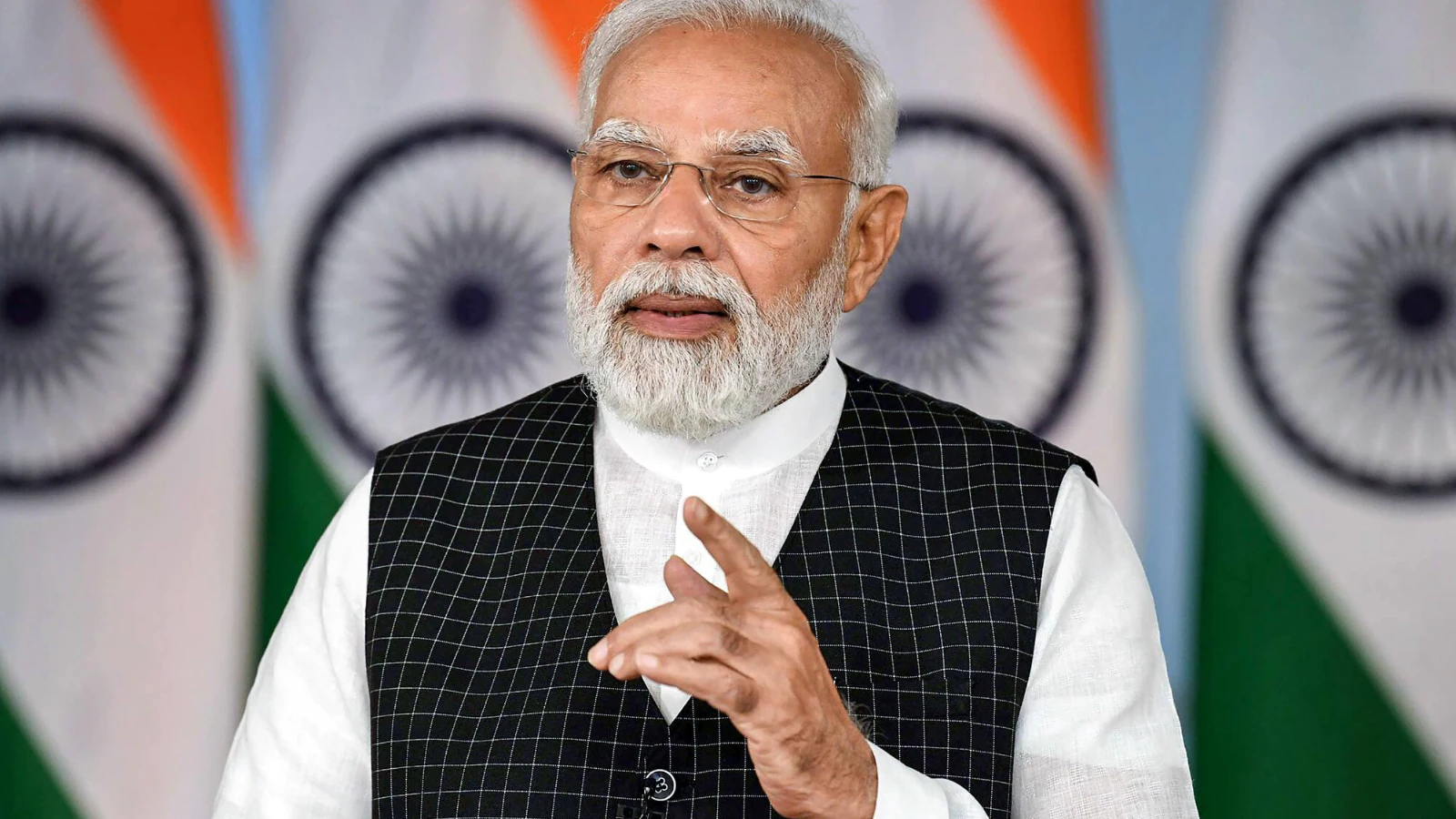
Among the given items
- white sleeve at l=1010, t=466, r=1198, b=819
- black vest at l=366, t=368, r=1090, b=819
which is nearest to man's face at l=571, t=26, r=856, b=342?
black vest at l=366, t=368, r=1090, b=819

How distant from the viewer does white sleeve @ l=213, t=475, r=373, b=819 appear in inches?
69.0

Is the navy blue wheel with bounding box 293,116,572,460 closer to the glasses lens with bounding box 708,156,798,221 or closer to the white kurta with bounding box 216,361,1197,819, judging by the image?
the white kurta with bounding box 216,361,1197,819

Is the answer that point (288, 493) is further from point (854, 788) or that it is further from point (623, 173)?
point (854, 788)

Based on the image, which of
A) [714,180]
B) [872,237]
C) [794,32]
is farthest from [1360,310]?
[714,180]

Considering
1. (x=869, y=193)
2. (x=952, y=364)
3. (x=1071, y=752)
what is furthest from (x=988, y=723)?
(x=952, y=364)

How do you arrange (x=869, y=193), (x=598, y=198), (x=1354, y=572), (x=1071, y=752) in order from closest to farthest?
1. (x=1071, y=752)
2. (x=598, y=198)
3. (x=869, y=193)
4. (x=1354, y=572)

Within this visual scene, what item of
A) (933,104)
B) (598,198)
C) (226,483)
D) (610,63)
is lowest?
(226,483)

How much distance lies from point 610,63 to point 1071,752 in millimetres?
970

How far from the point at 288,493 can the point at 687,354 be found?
5.80ft

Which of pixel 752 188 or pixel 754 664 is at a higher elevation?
pixel 752 188

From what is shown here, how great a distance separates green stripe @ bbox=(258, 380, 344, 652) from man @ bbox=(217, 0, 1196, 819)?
1422 mm

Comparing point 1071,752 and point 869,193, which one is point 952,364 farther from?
point 1071,752

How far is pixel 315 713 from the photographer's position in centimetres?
179

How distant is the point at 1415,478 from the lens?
10.5 feet
